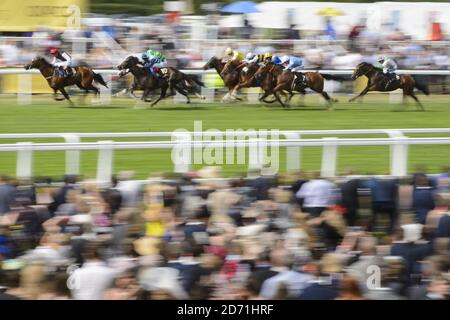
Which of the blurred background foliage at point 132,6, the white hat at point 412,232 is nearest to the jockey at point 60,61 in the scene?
the white hat at point 412,232

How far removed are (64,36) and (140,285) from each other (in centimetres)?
1367

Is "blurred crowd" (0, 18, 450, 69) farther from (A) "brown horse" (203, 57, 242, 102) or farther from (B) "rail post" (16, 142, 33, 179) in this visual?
(B) "rail post" (16, 142, 33, 179)

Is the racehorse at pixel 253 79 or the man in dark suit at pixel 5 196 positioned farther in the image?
the racehorse at pixel 253 79

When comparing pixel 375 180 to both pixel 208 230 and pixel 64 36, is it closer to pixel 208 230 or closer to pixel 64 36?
pixel 208 230

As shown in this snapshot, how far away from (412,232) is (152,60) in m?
10.9

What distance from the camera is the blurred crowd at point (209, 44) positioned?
19.2m

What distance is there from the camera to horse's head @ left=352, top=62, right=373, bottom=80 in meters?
18.2

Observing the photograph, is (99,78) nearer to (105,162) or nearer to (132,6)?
(105,162)

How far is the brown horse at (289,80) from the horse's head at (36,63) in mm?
3660

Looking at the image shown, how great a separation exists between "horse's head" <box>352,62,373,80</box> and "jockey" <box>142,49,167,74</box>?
3302 mm

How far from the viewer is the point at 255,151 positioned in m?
8.66

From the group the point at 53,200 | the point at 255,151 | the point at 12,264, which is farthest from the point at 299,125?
the point at 12,264

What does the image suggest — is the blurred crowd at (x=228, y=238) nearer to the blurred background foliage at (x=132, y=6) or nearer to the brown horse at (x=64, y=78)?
the brown horse at (x=64, y=78)

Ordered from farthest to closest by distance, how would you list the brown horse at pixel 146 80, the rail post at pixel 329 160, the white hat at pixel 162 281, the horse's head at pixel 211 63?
the horse's head at pixel 211 63, the brown horse at pixel 146 80, the rail post at pixel 329 160, the white hat at pixel 162 281
